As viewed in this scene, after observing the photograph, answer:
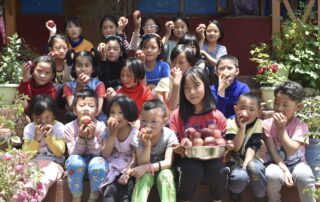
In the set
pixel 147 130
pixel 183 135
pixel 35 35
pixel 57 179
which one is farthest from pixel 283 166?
pixel 35 35

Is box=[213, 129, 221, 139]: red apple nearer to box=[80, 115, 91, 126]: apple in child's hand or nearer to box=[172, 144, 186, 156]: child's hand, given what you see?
box=[172, 144, 186, 156]: child's hand

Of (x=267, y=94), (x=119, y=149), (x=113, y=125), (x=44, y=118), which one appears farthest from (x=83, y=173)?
(x=267, y=94)

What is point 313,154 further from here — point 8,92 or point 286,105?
point 8,92

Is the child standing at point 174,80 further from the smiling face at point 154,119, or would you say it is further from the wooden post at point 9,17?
the wooden post at point 9,17

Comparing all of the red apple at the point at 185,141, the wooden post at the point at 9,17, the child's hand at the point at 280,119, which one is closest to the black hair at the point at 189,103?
the red apple at the point at 185,141

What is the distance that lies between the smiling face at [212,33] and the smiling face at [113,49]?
1.45 m

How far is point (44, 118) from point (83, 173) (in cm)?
76

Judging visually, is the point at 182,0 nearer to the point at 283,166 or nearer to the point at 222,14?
the point at 222,14

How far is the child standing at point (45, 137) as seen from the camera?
15.0ft

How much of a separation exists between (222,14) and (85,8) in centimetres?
238

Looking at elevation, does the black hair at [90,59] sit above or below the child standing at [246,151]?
above

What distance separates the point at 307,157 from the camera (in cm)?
483

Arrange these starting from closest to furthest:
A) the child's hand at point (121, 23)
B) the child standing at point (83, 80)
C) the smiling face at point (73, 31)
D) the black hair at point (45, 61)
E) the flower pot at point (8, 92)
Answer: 1. the child standing at point (83, 80)
2. the black hair at point (45, 61)
3. the flower pot at point (8, 92)
4. the child's hand at point (121, 23)
5. the smiling face at point (73, 31)

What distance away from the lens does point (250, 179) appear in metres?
4.36
